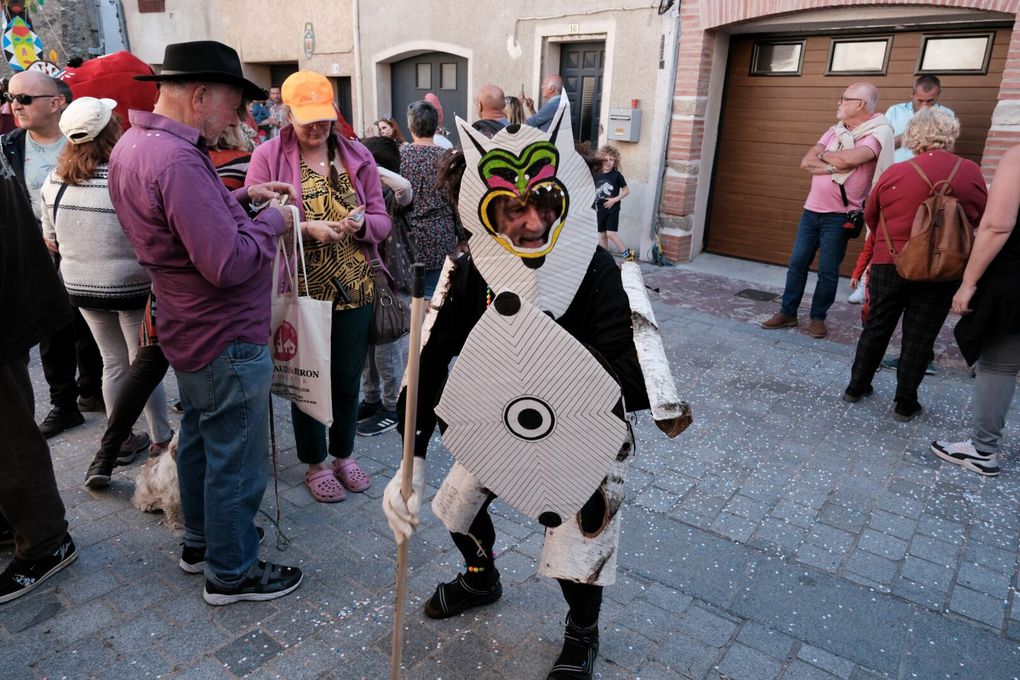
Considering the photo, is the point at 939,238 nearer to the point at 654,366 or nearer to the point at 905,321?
the point at 905,321

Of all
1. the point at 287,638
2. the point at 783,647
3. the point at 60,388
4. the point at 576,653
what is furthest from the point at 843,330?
the point at 60,388

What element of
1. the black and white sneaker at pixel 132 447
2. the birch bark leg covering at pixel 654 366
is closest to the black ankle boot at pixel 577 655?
the birch bark leg covering at pixel 654 366

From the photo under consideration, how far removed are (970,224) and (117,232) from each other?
4559 mm

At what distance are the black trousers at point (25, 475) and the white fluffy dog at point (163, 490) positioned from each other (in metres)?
0.39

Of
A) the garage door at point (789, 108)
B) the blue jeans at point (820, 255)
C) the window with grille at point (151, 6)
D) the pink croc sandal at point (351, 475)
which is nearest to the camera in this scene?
the pink croc sandal at point (351, 475)

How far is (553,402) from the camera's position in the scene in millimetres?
1783

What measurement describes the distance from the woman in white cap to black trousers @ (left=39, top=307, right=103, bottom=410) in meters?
0.85

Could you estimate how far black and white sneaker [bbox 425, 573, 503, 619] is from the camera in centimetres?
254

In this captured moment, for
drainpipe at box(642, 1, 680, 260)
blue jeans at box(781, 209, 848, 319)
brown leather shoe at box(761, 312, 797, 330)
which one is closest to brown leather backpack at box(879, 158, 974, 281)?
blue jeans at box(781, 209, 848, 319)

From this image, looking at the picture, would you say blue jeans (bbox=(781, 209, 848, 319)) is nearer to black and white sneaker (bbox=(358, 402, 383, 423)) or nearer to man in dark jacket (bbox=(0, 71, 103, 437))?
black and white sneaker (bbox=(358, 402, 383, 423))

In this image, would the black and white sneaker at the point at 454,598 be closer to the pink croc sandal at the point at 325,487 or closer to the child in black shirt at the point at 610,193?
the pink croc sandal at the point at 325,487

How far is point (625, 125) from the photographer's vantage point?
8.05m

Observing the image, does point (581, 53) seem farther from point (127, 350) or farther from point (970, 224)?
point (127, 350)

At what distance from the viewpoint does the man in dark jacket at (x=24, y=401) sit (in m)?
2.46
